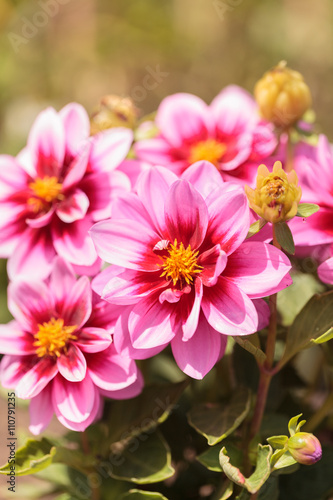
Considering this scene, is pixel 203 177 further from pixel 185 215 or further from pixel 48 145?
pixel 48 145

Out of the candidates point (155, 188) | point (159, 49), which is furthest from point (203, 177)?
point (159, 49)

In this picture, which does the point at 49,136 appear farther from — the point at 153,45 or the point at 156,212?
the point at 153,45

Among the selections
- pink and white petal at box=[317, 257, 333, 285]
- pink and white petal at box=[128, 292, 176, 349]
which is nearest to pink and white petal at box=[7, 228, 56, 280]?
pink and white petal at box=[128, 292, 176, 349]

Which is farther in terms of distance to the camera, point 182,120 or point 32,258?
point 182,120

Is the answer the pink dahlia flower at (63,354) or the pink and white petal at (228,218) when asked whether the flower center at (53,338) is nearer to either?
the pink dahlia flower at (63,354)

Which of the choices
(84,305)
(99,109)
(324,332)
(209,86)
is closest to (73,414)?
(84,305)

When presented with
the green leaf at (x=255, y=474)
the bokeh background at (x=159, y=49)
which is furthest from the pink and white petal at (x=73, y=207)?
the bokeh background at (x=159, y=49)
